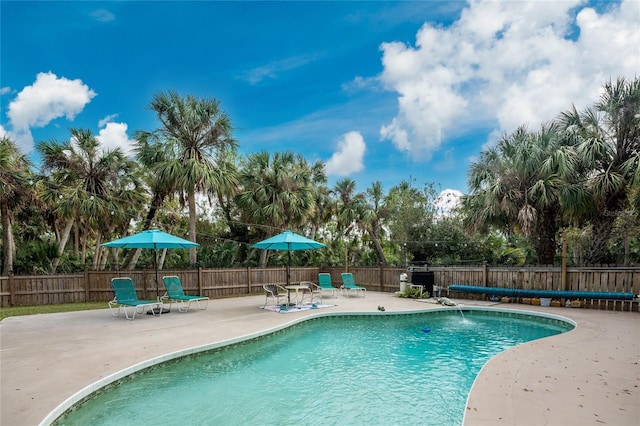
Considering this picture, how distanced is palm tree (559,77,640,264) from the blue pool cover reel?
7.68 feet

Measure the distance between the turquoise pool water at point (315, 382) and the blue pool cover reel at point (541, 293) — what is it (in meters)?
2.51

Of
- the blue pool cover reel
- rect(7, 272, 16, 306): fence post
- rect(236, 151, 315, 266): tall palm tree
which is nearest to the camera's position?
the blue pool cover reel

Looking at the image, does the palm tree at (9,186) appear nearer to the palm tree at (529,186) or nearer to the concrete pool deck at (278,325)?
the concrete pool deck at (278,325)

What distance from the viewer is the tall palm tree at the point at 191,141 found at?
14289 mm

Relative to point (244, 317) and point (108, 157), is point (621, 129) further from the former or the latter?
point (108, 157)

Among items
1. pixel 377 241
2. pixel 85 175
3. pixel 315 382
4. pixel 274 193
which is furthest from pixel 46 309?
pixel 377 241

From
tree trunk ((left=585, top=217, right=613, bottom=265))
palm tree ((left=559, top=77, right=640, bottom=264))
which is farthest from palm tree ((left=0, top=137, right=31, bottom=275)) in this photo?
tree trunk ((left=585, top=217, right=613, bottom=265))

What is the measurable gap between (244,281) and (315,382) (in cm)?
1062

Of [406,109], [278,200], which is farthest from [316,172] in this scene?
[406,109]

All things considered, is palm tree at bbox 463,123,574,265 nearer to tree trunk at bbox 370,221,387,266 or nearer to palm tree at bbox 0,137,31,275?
tree trunk at bbox 370,221,387,266

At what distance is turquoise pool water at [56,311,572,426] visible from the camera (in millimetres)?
4000

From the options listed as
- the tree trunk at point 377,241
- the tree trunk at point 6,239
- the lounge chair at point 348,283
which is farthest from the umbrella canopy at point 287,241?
the tree trunk at point 377,241

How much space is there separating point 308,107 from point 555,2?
11835mm

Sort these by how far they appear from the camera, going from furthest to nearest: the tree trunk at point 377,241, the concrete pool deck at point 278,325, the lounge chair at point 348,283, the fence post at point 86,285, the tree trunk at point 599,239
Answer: the tree trunk at point 377,241 < the lounge chair at point 348,283 < the fence post at point 86,285 < the tree trunk at point 599,239 < the concrete pool deck at point 278,325
